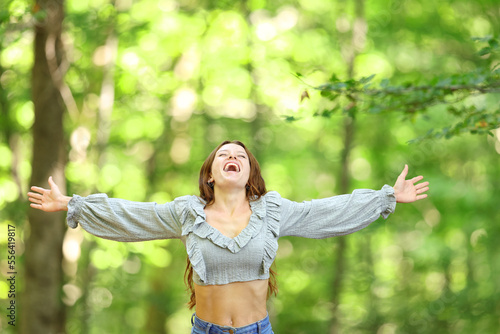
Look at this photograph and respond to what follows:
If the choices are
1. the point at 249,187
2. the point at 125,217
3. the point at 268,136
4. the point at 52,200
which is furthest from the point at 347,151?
the point at 52,200

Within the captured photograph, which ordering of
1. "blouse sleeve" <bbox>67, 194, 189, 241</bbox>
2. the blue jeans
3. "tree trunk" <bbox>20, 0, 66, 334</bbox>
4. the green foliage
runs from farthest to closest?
"tree trunk" <bbox>20, 0, 66, 334</bbox> < the green foliage < "blouse sleeve" <bbox>67, 194, 189, 241</bbox> < the blue jeans

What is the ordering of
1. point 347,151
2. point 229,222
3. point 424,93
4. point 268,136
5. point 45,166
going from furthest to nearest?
point 268,136 → point 347,151 → point 45,166 → point 424,93 → point 229,222

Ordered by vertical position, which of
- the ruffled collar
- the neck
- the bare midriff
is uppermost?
the neck

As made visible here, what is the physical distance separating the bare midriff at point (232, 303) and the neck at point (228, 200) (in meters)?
0.41

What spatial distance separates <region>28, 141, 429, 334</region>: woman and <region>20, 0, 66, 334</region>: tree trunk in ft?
9.37

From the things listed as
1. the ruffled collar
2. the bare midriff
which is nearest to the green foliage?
the ruffled collar

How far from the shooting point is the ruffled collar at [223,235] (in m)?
3.03

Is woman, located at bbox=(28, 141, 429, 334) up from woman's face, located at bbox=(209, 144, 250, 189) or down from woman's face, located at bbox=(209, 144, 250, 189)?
down

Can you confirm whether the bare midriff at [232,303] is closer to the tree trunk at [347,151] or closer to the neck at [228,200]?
the neck at [228,200]

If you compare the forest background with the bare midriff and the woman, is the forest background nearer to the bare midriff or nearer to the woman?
the woman

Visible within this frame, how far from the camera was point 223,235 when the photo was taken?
10.1ft

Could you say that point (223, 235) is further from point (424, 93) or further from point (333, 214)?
point (424, 93)

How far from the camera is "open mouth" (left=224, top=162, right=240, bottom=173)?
3.24m

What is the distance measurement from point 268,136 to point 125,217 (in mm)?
8274
